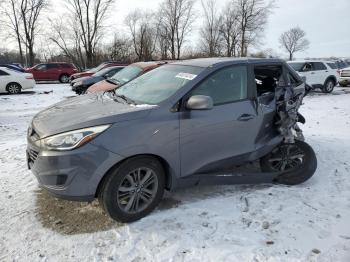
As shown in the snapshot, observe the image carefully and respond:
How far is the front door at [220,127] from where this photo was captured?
3.88 m

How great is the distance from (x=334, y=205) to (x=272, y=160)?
108 cm

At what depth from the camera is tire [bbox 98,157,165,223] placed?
3.48 m

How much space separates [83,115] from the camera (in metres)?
3.65

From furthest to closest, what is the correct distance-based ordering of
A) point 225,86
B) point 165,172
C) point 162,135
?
point 225,86 < point 165,172 < point 162,135

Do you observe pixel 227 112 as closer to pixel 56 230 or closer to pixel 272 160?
pixel 272 160

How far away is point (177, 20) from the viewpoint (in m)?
46.5

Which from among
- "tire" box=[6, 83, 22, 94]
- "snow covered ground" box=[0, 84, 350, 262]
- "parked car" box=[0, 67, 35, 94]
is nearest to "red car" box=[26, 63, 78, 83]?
"parked car" box=[0, 67, 35, 94]

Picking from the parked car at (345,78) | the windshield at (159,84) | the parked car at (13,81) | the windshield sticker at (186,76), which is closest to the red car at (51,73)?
the parked car at (13,81)

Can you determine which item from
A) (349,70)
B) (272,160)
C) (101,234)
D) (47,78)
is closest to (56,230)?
(101,234)

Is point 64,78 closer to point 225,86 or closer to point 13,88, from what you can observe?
point 13,88

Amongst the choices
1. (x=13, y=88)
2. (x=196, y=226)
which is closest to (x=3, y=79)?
(x=13, y=88)

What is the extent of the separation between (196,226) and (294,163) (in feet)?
6.94

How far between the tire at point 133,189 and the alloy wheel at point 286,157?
1963mm

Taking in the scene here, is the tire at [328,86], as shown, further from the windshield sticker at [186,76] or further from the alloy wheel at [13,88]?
the alloy wheel at [13,88]
